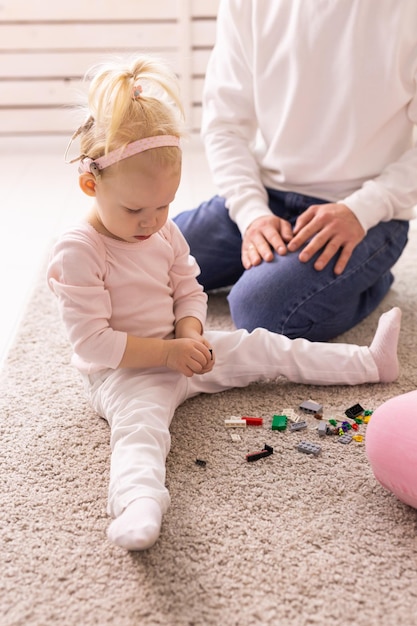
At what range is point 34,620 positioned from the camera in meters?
0.72

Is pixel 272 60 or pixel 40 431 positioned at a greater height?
pixel 272 60

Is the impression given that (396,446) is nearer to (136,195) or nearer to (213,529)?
(213,529)

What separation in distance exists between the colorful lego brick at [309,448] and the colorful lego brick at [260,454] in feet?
0.14

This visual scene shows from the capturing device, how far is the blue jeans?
1.27 meters

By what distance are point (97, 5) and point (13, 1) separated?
329 millimetres

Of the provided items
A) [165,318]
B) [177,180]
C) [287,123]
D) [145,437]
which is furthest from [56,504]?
[287,123]

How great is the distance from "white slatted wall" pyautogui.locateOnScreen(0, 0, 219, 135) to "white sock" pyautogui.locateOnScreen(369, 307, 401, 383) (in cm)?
200

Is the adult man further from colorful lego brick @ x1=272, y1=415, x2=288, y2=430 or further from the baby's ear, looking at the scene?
the baby's ear

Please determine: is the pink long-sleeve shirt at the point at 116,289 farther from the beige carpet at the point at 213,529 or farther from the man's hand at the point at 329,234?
the man's hand at the point at 329,234

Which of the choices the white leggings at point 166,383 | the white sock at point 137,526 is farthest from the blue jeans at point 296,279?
the white sock at point 137,526

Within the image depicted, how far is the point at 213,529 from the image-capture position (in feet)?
2.77

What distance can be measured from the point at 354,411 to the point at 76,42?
2.32 m

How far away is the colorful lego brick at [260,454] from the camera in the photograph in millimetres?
974

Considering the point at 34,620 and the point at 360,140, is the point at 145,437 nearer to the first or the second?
the point at 34,620
